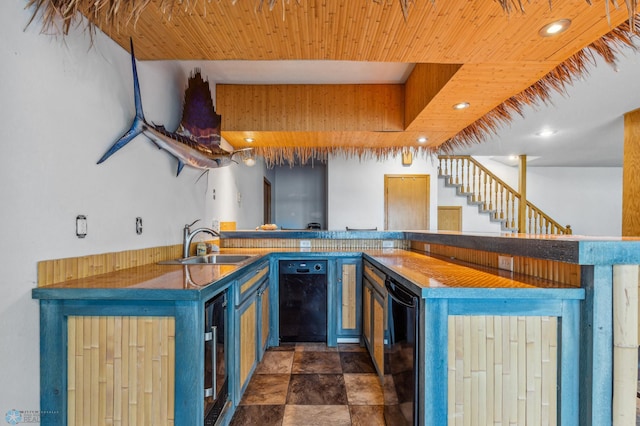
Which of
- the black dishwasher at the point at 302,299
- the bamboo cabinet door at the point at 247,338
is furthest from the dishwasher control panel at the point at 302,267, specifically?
the bamboo cabinet door at the point at 247,338

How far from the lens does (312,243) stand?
12.7ft

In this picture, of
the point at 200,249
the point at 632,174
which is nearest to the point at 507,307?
the point at 200,249

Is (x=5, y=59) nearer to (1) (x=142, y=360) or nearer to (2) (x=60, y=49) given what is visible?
(2) (x=60, y=49)

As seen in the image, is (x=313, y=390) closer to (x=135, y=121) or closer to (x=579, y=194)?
(x=135, y=121)

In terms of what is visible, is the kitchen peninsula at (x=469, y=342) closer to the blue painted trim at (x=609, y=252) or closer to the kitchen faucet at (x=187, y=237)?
the blue painted trim at (x=609, y=252)

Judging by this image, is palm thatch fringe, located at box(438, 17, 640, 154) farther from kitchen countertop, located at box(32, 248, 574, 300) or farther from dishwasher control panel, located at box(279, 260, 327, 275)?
dishwasher control panel, located at box(279, 260, 327, 275)

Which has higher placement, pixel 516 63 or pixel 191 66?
pixel 191 66

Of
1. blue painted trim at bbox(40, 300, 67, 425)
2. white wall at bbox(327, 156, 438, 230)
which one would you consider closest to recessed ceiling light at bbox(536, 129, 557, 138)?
white wall at bbox(327, 156, 438, 230)

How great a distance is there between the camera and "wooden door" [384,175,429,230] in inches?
242

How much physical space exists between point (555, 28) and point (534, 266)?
49.8 inches

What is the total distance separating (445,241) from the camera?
2.59m

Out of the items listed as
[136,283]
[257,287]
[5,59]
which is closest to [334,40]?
[5,59]

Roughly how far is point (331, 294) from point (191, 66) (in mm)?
2408

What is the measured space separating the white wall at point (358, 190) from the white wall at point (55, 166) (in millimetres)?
4288
